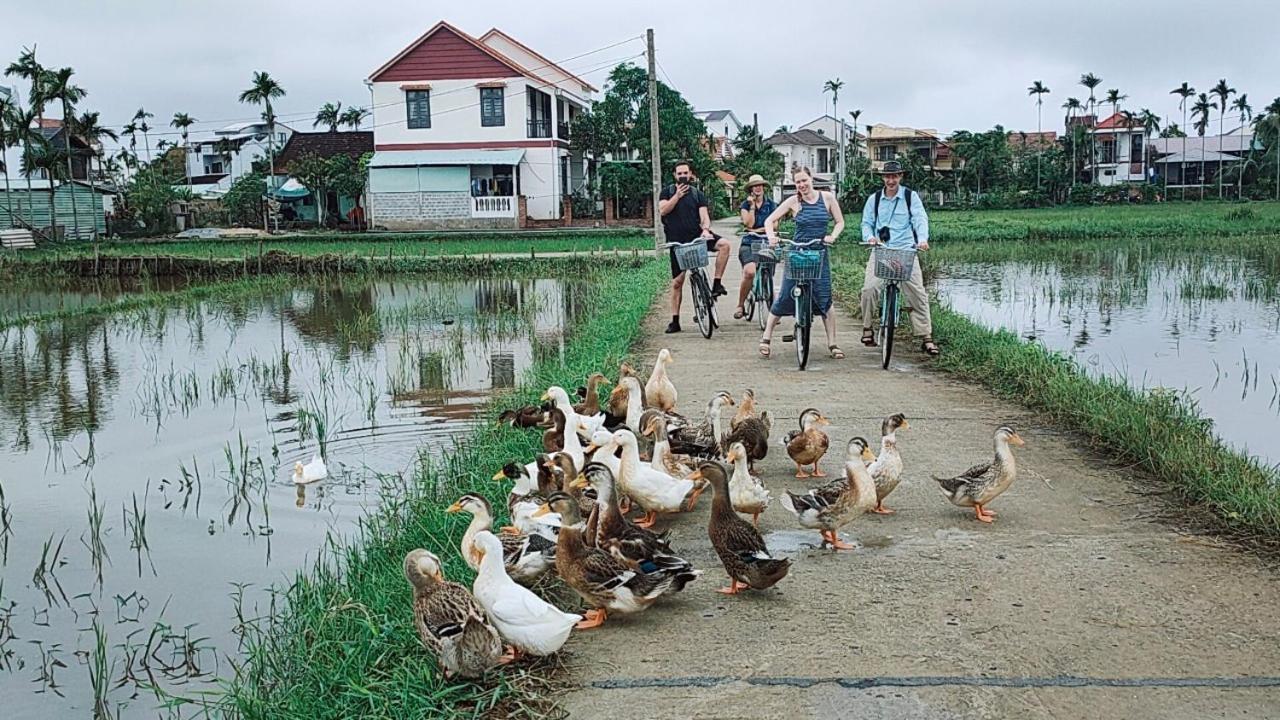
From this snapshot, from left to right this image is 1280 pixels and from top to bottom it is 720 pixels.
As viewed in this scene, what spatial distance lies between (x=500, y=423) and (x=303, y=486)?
1643 mm

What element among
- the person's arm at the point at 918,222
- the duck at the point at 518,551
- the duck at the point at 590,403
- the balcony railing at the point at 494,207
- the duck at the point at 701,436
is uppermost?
the balcony railing at the point at 494,207

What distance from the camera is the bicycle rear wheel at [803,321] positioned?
35.9 feet

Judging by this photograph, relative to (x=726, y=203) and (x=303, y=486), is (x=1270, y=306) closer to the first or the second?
(x=303, y=486)

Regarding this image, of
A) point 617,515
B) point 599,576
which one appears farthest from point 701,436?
point 599,576

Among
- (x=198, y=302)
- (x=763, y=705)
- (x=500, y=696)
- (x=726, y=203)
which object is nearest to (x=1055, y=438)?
(x=763, y=705)

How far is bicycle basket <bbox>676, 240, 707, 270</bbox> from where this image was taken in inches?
512

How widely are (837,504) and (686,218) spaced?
26.0 ft

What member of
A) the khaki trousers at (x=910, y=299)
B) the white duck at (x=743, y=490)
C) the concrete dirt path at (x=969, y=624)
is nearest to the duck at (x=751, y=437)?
the concrete dirt path at (x=969, y=624)

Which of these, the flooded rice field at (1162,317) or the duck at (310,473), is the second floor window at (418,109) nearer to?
the flooded rice field at (1162,317)

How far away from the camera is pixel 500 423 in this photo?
891 centimetres

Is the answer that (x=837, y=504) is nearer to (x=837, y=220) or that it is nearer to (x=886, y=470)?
(x=886, y=470)

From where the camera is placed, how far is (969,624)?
4871 millimetres

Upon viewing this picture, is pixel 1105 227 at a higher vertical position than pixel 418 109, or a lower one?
lower

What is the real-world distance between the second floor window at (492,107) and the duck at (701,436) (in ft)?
129
